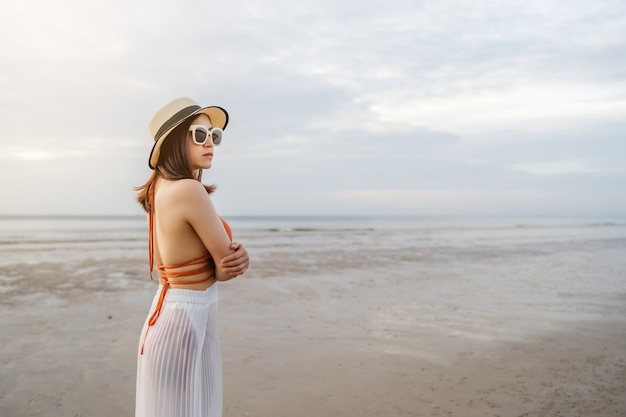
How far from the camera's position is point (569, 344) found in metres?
7.39

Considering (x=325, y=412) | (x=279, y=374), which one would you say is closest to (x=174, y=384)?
(x=325, y=412)

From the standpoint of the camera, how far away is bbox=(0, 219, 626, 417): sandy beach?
529 cm

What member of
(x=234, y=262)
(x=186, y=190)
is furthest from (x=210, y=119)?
(x=234, y=262)

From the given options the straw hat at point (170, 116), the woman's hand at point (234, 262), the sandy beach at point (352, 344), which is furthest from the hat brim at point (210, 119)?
the sandy beach at point (352, 344)

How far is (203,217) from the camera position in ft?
6.94

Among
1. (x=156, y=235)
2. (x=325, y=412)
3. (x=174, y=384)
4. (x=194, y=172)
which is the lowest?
(x=325, y=412)

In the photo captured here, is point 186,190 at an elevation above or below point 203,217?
above

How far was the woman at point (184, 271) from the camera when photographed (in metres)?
2.15

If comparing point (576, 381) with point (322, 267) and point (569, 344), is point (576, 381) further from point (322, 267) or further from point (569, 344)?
point (322, 267)

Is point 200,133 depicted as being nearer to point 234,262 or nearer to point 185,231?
point 185,231

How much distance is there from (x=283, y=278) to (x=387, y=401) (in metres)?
8.90

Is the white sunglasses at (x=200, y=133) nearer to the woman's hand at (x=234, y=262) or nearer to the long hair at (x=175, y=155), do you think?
the long hair at (x=175, y=155)

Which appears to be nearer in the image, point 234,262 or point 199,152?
point 234,262

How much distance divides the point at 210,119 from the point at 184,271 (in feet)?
2.48
